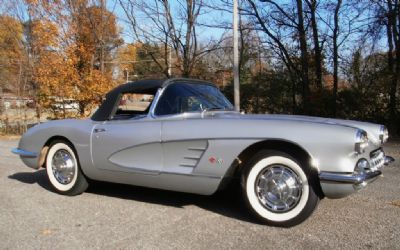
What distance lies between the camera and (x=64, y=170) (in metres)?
5.90

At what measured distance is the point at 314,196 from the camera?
4.21 meters

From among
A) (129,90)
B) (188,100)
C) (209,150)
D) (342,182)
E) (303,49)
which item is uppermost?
(303,49)

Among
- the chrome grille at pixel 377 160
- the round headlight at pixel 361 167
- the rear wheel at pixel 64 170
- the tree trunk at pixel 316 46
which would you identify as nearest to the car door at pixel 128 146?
the rear wheel at pixel 64 170

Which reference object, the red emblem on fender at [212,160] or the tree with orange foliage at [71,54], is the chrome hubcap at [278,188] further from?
the tree with orange foliage at [71,54]

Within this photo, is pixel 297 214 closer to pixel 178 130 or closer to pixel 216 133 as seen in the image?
pixel 216 133

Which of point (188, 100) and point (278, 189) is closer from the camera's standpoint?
point (278, 189)

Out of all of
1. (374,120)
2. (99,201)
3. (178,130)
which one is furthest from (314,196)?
(374,120)

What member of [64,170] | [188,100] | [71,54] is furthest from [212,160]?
[71,54]

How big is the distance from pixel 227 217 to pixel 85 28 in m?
16.3

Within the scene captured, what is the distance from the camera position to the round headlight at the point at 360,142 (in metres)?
4.05

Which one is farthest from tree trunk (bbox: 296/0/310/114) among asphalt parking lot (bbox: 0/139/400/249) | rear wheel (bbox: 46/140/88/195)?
rear wheel (bbox: 46/140/88/195)

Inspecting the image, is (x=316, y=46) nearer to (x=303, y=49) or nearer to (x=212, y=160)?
(x=303, y=49)

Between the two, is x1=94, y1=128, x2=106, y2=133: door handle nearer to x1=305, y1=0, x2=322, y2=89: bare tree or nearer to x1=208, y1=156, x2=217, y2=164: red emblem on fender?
x1=208, y1=156, x2=217, y2=164: red emblem on fender

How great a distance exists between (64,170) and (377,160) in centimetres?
378
